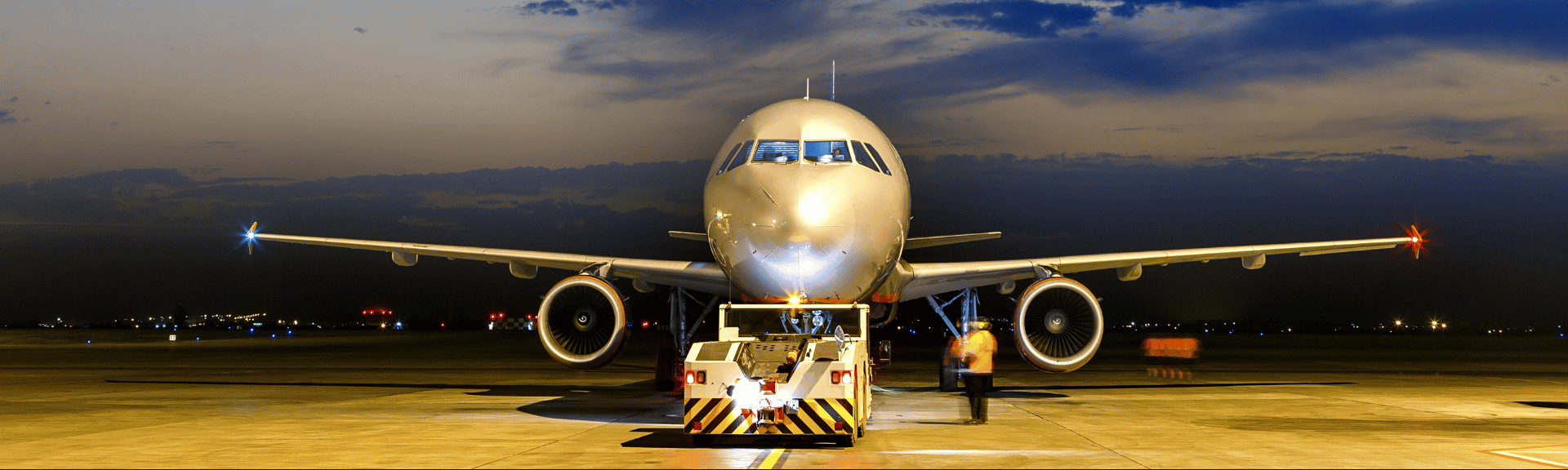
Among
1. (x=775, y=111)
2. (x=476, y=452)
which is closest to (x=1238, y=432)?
(x=775, y=111)

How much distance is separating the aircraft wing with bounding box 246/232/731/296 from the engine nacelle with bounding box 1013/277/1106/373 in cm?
458

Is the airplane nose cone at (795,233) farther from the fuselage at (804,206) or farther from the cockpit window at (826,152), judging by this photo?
the cockpit window at (826,152)

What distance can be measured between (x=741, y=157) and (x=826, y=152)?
112cm

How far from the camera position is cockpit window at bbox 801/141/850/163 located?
15117 mm

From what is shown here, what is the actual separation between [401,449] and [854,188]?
6241 mm

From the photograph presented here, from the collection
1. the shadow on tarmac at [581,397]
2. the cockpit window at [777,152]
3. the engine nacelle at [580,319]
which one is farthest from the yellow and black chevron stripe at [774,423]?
the engine nacelle at [580,319]

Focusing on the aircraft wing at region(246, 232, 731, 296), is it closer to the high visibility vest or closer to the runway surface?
the runway surface

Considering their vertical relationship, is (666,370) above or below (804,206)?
below

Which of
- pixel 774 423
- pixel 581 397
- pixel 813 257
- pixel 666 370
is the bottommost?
pixel 581 397

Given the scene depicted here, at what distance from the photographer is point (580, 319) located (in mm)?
17703

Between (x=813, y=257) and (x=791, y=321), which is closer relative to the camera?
(x=813, y=257)

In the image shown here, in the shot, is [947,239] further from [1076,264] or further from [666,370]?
Answer: [666,370]

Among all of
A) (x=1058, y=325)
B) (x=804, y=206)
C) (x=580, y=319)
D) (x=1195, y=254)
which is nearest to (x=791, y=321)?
(x=804, y=206)

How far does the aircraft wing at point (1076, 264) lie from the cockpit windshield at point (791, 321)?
3.12m
